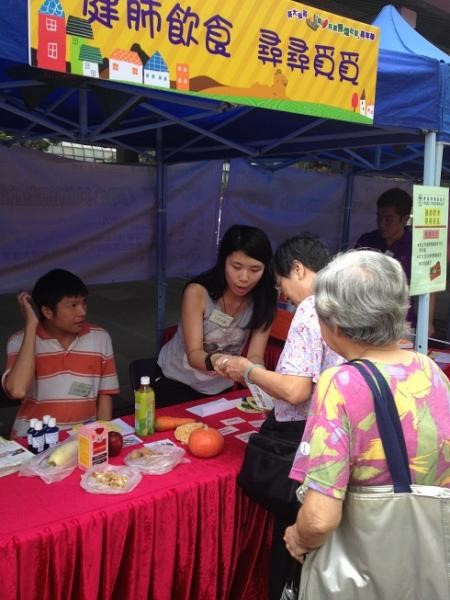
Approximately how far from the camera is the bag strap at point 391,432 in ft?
3.65

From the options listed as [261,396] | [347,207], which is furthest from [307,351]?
[347,207]

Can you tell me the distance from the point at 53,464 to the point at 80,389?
0.74m

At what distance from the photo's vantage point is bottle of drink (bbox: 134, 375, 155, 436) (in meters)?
2.00

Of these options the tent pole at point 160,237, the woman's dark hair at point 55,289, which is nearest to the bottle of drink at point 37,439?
the woman's dark hair at point 55,289

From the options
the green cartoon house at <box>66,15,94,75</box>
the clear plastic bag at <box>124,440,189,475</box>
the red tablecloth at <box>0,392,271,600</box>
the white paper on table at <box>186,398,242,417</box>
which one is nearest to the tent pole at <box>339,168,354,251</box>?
the white paper on table at <box>186,398,242,417</box>

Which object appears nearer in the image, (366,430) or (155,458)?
(366,430)

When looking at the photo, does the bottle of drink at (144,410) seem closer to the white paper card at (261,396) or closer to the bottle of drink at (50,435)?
the bottle of drink at (50,435)

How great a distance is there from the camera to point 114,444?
186 cm

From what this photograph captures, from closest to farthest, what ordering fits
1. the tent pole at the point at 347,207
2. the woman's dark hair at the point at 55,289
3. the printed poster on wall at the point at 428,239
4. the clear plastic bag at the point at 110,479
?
1. the clear plastic bag at the point at 110,479
2. the printed poster on wall at the point at 428,239
3. the woman's dark hair at the point at 55,289
4. the tent pole at the point at 347,207

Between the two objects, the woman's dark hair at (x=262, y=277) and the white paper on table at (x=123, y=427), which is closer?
the white paper on table at (x=123, y=427)

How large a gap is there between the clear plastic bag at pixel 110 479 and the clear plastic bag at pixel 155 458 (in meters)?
0.04

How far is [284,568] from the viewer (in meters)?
1.68

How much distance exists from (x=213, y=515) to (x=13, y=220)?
2.70 metres

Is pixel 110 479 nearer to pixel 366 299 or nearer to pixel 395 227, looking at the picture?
pixel 366 299
